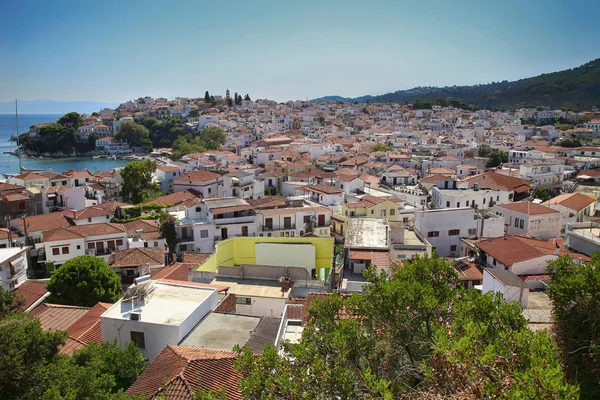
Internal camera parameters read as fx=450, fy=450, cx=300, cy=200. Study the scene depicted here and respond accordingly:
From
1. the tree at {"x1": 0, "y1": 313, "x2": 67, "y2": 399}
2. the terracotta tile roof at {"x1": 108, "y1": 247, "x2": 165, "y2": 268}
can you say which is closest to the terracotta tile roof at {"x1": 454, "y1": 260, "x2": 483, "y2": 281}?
the terracotta tile roof at {"x1": 108, "y1": 247, "x2": 165, "y2": 268}

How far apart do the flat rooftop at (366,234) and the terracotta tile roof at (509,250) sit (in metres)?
4.27

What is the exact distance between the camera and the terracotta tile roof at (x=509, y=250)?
17234mm

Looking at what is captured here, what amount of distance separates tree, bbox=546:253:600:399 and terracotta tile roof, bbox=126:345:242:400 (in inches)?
217

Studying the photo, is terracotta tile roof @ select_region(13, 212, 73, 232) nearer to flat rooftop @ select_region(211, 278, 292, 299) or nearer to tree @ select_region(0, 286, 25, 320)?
tree @ select_region(0, 286, 25, 320)

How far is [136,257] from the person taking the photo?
21.3 metres

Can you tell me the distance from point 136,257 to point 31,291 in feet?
15.6

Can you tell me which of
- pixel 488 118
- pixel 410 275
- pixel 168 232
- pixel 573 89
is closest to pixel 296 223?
pixel 168 232

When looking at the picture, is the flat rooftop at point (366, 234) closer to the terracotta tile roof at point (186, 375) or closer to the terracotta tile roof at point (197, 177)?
the terracotta tile roof at point (186, 375)

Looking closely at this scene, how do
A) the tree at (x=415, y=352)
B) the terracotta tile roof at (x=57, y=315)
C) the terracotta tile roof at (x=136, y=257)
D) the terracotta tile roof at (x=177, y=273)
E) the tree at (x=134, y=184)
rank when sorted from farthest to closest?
the tree at (x=134, y=184) < the terracotta tile roof at (x=136, y=257) < the terracotta tile roof at (x=177, y=273) < the terracotta tile roof at (x=57, y=315) < the tree at (x=415, y=352)

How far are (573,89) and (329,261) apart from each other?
406 feet

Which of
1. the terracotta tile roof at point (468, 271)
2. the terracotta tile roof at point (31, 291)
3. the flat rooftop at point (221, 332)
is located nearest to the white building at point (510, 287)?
the terracotta tile roof at point (468, 271)

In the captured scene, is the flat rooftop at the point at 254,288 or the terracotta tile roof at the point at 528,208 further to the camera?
the terracotta tile roof at the point at 528,208

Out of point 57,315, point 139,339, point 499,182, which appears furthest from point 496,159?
point 139,339

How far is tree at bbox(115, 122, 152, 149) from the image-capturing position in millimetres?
83250
